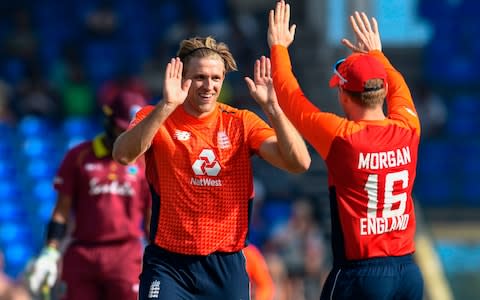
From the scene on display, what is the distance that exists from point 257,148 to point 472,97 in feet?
38.2

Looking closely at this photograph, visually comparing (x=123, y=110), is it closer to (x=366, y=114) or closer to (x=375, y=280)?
(x=366, y=114)

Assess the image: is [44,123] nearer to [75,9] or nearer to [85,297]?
[75,9]

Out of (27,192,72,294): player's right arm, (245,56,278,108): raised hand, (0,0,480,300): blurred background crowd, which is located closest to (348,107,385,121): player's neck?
(245,56,278,108): raised hand

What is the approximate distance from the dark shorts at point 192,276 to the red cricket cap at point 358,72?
3.70 feet

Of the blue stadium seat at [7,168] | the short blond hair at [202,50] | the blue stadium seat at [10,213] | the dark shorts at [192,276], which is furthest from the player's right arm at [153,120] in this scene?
the blue stadium seat at [7,168]

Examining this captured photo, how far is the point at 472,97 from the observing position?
17875 millimetres

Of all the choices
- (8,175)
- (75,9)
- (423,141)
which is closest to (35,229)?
(8,175)

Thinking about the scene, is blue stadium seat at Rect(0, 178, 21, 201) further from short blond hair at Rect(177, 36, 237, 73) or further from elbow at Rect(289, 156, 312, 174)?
elbow at Rect(289, 156, 312, 174)

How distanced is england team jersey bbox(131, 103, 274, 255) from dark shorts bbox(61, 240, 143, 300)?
1.61 metres

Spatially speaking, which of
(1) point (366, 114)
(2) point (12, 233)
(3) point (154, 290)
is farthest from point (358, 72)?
(2) point (12, 233)

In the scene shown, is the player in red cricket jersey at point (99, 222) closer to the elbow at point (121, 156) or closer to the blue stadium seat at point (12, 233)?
the elbow at point (121, 156)

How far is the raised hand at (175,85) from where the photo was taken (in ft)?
21.0

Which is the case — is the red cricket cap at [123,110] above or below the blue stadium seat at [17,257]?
above

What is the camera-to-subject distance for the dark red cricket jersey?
6590 millimetres
